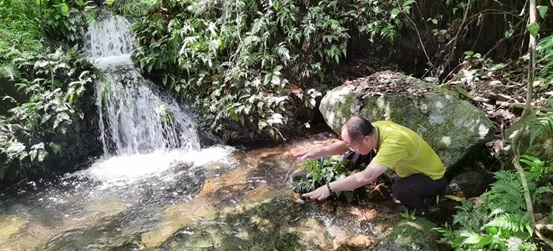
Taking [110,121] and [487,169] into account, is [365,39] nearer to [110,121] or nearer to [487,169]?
[487,169]

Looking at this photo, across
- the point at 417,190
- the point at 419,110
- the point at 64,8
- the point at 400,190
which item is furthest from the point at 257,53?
the point at 417,190

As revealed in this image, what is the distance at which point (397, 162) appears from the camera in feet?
12.7

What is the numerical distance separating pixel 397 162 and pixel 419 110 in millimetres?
1560

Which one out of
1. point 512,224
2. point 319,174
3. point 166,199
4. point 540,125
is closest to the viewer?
point 512,224

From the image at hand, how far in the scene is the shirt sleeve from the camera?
3.73 metres

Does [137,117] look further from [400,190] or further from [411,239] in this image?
[411,239]

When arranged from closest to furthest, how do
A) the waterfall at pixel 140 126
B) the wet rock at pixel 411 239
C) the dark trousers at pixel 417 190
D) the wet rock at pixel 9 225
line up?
1. the wet rock at pixel 411 239
2. the dark trousers at pixel 417 190
3. the wet rock at pixel 9 225
4. the waterfall at pixel 140 126

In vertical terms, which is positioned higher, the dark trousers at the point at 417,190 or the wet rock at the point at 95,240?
the dark trousers at the point at 417,190

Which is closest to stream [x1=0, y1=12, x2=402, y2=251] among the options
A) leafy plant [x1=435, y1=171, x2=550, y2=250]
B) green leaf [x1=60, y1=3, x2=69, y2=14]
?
leafy plant [x1=435, y1=171, x2=550, y2=250]

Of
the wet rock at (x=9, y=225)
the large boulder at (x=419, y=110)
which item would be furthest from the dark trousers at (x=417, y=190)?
the wet rock at (x=9, y=225)

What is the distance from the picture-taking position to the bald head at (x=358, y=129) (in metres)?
3.77

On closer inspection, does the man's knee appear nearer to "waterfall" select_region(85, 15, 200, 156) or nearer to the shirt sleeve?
the shirt sleeve

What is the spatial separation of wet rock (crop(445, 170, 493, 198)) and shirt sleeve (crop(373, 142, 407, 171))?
1297 millimetres

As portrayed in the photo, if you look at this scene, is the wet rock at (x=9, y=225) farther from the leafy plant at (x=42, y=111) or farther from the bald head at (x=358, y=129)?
the bald head at (x=358, y=129)
